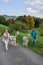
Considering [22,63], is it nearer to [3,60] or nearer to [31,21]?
[3,60]

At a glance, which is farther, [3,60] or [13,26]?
[13,26]

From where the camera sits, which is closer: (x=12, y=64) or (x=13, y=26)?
(x=12, y=64)

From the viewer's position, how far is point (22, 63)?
13258 mm

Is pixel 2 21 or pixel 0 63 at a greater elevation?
pixel 0 63

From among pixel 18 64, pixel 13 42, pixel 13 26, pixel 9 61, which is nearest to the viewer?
pixel 18 64

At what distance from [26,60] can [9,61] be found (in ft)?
2.96

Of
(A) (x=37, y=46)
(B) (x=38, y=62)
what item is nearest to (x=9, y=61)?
(B) (x=38, y=62)

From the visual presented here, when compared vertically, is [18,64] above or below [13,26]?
above

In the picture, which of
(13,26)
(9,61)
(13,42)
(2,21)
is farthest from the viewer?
(2,21)

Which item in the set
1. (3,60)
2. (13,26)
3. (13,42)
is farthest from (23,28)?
(3,60)

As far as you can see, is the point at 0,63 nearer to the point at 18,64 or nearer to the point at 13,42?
the point at 18,64

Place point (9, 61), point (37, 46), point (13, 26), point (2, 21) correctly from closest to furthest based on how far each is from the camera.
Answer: point (9, 61)
point (37, 46)
point (13, 26)
point (2, 21)

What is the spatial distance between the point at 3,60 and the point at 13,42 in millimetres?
8351

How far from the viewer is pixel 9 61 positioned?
551 inches
